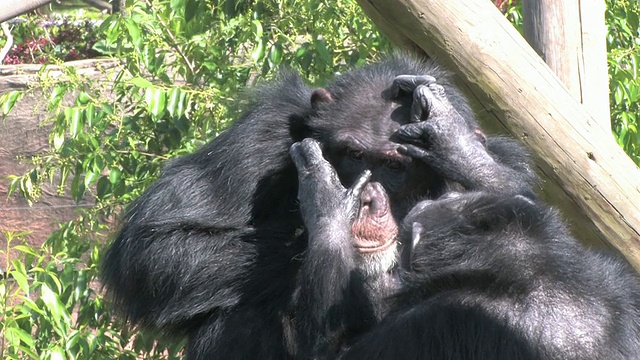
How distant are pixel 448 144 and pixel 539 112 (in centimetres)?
60

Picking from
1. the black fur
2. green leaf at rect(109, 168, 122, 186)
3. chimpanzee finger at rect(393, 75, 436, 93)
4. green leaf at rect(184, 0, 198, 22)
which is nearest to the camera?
the black fur

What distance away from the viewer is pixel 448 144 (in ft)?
10.7

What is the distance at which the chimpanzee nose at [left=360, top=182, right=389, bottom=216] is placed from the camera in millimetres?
3275

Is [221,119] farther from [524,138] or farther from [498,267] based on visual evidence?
[498,267]

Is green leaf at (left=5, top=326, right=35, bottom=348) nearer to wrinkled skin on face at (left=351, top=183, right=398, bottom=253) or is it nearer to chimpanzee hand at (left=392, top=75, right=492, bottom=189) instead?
wrinkled skin on face at (left=351, top=183, right=398, bottom=253)

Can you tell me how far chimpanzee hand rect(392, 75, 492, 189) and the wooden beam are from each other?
0.37 metres

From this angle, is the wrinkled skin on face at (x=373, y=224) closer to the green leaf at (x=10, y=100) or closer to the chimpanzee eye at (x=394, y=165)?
the chimpanzee eye at (x=394, y=165)

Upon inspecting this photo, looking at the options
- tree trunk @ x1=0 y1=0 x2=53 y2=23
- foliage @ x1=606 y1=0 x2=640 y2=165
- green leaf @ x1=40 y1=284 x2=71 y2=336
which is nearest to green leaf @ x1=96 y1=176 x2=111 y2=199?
green leaf @ x1=40 y1=284 x2=71 y2=336

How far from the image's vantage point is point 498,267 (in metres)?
2.94

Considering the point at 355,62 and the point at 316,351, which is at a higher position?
the point at 355,62

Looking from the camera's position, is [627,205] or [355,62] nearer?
[627,205]

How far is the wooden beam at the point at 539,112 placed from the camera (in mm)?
3645

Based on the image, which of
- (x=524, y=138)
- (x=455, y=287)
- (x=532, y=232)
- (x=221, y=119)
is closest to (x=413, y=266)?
(x=455, y=287)

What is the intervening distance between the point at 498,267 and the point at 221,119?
244cm
